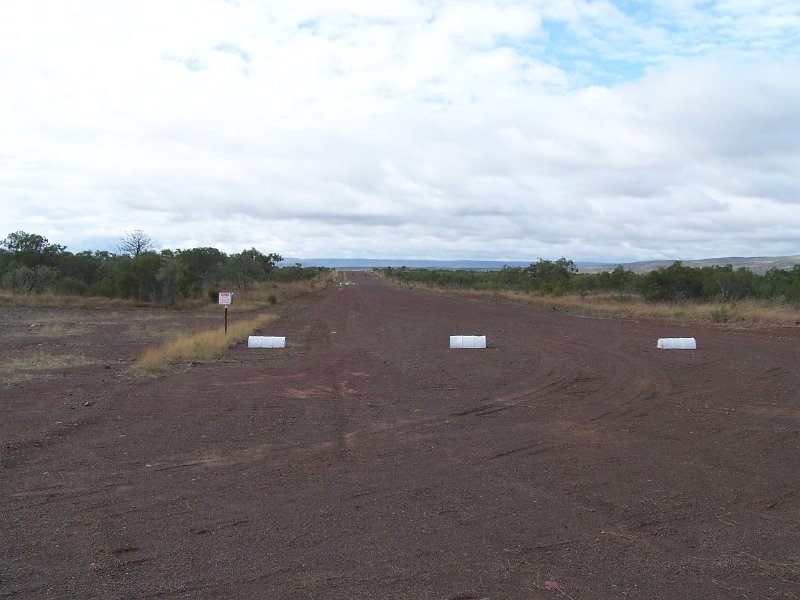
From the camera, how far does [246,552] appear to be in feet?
17.5

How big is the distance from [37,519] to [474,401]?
7456 millimetres

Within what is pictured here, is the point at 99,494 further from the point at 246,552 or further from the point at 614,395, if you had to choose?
the point at 614,395

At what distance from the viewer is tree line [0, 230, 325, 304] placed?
44.4 m

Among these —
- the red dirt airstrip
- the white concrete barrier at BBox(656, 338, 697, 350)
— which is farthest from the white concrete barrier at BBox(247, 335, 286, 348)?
the white concrete barrier at BBox(656, 338, 697, 350)

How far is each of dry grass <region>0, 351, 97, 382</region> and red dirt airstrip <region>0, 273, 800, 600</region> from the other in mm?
346

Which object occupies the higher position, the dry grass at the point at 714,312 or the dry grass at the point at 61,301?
the dry grass at the point at 61,301

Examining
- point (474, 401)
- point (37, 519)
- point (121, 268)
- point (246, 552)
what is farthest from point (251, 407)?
point (121, 268)

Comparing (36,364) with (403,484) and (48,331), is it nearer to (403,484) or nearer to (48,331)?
(48,331)

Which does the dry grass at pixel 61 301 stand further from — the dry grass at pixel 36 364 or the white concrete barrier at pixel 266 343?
the dry grass at pixel 36 364

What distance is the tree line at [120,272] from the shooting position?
4438 cm

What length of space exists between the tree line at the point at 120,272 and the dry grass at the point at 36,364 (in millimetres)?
25285

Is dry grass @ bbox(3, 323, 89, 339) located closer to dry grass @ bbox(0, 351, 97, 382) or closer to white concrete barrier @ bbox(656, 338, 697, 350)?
dry grass @ bbox(0, 351, 97, 382)

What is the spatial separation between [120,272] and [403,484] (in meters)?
42.7

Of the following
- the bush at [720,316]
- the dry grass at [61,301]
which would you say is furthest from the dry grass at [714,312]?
the dry grass at [61,301]
